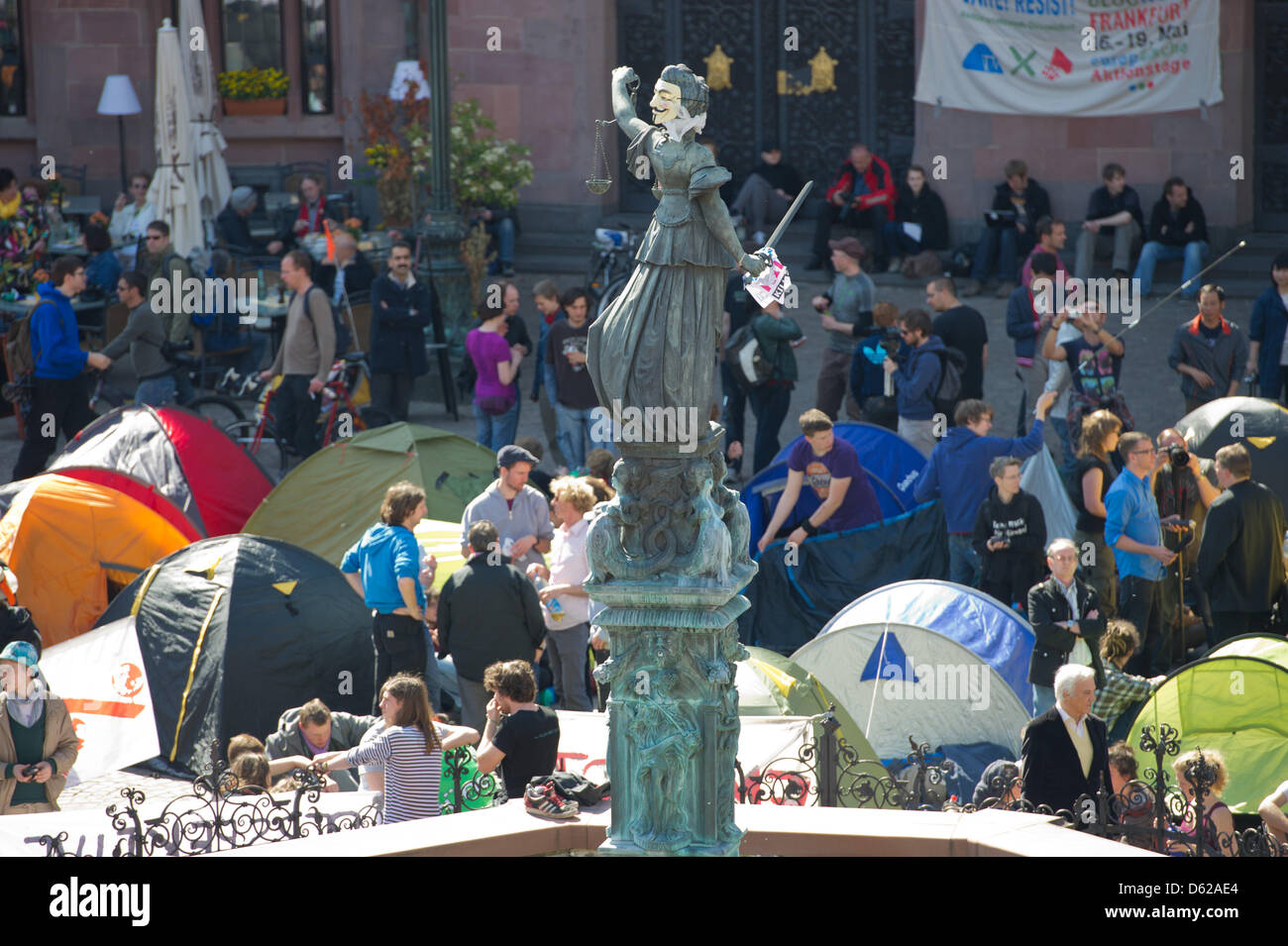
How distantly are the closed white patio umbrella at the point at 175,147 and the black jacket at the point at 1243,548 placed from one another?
11423 millimetres

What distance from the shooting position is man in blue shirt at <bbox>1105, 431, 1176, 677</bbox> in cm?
1069

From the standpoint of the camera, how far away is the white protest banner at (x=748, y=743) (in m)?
8.56

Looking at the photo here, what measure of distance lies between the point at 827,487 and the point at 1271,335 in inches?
181

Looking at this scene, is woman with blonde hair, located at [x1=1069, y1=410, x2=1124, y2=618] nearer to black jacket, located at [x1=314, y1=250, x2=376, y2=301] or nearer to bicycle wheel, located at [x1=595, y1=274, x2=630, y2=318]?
bicycle wheel, located at [x1=595, y1=274, x2=630, y2=318]

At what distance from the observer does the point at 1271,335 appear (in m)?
14.3

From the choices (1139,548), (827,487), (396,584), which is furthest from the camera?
(827,487)

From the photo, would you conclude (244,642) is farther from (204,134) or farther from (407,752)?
(204,134)

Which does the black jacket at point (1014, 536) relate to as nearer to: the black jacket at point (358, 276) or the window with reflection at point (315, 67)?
the black jacket at point (358, 276)

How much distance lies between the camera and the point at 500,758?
26.2ft

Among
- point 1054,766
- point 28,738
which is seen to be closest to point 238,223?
point 28,738

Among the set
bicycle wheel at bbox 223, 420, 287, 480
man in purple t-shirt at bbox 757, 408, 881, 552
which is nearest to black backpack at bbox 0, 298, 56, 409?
bicycle wheel at bbox 223, 420, 287, 480

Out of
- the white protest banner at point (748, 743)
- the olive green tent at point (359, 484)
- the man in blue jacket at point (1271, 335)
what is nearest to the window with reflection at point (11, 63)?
the olive green tent at point (359, 484)

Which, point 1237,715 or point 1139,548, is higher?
point 1139,548

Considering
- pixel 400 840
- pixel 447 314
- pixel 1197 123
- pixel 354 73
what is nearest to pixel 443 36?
pixel 447 314
